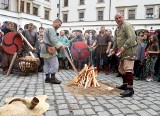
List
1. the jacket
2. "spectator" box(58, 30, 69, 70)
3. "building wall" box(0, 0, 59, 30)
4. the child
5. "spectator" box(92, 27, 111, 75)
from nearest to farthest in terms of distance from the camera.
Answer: the jacket < the child < "spectator" box(92, 27, 111, 75) < "spectator" box(58, 30, 69, 70) < "building wall" box(0, 0, 59, 30)

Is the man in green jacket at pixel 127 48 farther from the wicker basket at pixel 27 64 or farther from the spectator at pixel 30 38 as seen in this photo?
the spectator at pixel 30 38

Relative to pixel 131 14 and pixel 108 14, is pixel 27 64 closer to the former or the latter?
pixel 131 14

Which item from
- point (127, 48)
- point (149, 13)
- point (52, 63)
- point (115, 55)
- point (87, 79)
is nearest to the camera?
point (127, 48)

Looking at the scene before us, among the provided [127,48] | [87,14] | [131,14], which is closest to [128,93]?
[127,48]

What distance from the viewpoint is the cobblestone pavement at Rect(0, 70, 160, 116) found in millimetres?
4379

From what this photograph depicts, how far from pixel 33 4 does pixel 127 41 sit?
106 ft

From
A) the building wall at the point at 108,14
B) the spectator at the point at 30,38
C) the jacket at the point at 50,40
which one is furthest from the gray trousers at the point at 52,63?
the building wall at the point at 108,14

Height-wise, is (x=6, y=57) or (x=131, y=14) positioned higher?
(x=131, y=14)

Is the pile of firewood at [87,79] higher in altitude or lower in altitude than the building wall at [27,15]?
lower

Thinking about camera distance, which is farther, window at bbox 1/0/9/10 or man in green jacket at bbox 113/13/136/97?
window at bbox 1/0/9/10

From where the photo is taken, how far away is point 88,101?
507 cm

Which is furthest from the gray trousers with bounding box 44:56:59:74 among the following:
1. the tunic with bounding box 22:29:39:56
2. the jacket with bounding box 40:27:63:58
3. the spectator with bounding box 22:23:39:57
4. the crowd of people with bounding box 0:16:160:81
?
the tunic with bounding box 22:29:39:56

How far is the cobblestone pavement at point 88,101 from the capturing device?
4379 mm

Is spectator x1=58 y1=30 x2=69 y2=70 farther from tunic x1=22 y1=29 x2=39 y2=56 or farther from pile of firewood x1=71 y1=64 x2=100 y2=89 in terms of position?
pile of firewood x1=71 y1=64 x2=100 y2=89
